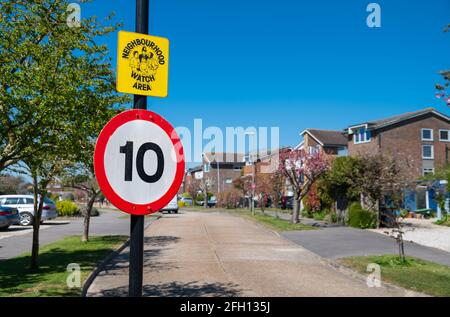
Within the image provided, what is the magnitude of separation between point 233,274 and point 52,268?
4258mm

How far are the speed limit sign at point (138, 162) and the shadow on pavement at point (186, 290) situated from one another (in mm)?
5547

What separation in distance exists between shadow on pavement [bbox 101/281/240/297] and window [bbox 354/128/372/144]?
3261cm

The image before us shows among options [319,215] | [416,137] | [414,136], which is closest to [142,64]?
[319,215]

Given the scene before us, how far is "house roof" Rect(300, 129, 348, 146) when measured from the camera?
4898 cm

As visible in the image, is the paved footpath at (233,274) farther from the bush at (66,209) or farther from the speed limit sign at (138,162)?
the bush at (66,209)

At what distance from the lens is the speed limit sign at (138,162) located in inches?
126

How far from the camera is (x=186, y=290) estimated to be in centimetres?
905

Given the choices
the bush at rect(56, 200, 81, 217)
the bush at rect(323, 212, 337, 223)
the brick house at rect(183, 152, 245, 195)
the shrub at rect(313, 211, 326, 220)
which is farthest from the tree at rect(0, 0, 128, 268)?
the brick house at rect(183, 152, 245, 195)

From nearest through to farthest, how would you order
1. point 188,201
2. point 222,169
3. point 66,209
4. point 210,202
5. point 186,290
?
point 186,290
point 66,209
point 210,202
point 188,201
point 222,169

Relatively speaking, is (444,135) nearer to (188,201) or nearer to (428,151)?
(428,151)

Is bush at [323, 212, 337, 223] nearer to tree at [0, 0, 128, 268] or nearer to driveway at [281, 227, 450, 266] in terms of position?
driveway at [281, 227, 450, 266]

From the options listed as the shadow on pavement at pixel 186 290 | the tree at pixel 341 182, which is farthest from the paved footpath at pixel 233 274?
the tree at pixel 341 182

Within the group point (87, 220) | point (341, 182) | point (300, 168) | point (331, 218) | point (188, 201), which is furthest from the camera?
point (188, 201)
